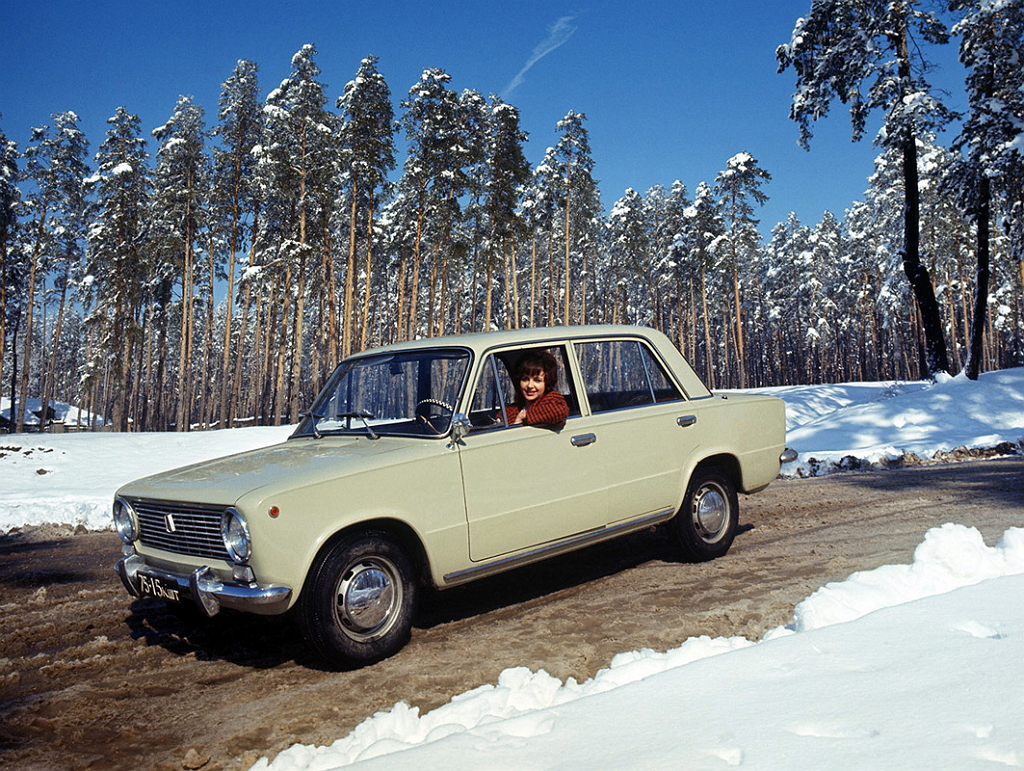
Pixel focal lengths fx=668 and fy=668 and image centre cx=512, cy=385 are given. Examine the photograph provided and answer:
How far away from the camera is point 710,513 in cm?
589

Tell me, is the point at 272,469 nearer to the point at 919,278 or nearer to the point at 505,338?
the point at 505,338

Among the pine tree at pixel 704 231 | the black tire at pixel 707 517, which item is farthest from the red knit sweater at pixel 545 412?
the pine tree at pixel 704 231

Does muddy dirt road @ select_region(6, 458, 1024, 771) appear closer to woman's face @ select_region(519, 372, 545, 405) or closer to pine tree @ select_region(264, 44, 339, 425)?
woman's face @ select_region(519, 372, 545, 405)

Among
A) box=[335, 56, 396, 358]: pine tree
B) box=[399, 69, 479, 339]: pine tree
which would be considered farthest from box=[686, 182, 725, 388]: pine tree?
box=[335, 56, 396, 358]: pine tree

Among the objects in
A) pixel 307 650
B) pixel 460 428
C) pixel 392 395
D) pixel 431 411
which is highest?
pixel 392 395

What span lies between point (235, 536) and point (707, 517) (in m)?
3.94

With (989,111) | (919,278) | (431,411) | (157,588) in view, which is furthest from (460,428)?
(989,111)

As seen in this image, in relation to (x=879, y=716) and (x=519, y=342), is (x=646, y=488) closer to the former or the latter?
(x=519, y=342)

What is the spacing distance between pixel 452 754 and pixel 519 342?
2.93 m

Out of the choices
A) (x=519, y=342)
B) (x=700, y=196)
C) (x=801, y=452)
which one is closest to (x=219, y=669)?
(x=519, y=342)

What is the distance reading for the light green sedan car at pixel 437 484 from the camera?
12.2 feet

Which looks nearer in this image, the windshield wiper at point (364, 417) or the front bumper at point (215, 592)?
the front bumper at point (215, 592)

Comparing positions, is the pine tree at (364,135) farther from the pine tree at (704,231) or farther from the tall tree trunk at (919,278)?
the pine tree at (704,231)

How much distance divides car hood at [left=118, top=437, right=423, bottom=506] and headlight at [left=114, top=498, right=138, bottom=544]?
8 centimetres
